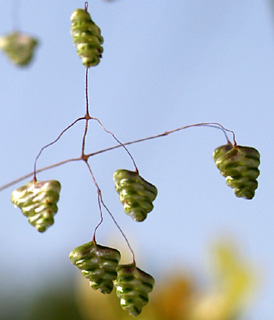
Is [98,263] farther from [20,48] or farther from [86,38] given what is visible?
[20,48]

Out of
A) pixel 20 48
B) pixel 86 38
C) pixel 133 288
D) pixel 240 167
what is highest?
Answer: pixel 20 48

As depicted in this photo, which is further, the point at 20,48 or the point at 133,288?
the point at 20,48

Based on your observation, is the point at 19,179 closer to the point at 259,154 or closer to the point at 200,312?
the point at 259,154

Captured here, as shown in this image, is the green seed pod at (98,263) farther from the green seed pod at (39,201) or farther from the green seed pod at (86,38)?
the green seed pod at (86,38)

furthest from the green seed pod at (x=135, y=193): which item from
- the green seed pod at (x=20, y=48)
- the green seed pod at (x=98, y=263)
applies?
the green seed pod at (x=20, y=48)

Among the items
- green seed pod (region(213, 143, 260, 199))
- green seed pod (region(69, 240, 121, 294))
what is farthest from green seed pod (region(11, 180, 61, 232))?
green seed pod (region(213, 143, 260, 199))

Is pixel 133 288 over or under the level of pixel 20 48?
under

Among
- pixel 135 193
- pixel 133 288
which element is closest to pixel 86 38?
pixel 135 193
